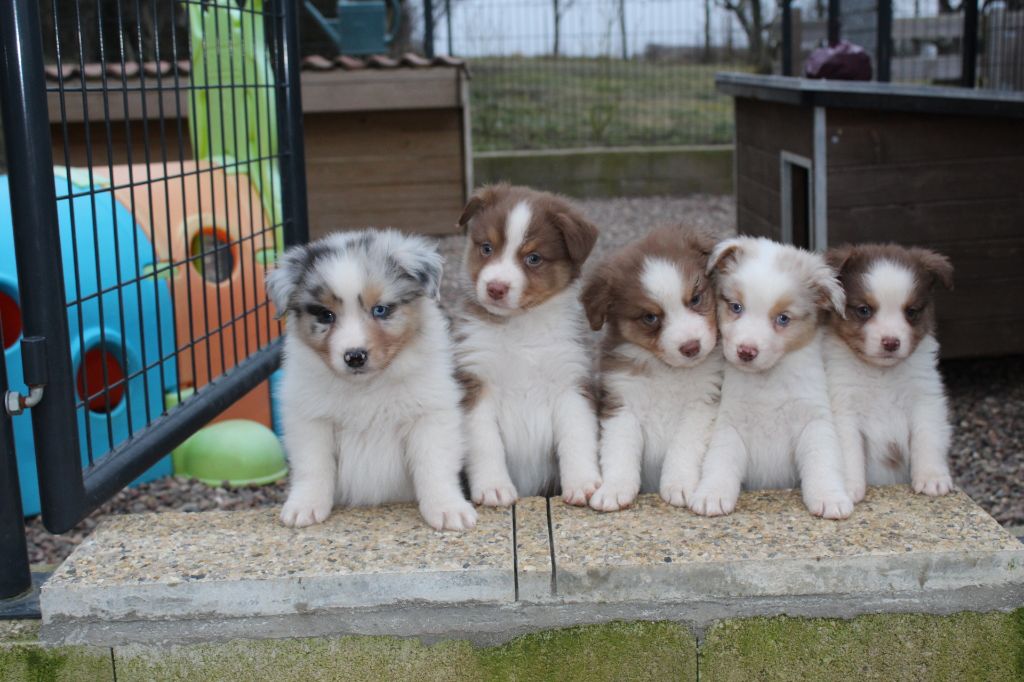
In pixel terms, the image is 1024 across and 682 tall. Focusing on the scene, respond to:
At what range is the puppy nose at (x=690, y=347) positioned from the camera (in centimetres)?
322

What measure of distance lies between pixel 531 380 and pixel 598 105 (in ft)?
38.2

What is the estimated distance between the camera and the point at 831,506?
312 centimetres

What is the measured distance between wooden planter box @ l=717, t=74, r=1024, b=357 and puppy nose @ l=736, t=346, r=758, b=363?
2.83 meters

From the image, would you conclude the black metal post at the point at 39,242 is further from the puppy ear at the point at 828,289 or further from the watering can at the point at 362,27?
the watering can at the point at 362,27

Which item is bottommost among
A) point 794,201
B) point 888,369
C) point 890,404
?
point 890,404

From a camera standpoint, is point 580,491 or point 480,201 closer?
point 580,491

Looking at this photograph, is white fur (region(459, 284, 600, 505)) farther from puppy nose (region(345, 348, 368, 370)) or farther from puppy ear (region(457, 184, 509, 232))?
puppy nose (region(345, 348, 368, 370))

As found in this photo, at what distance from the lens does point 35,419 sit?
294cm

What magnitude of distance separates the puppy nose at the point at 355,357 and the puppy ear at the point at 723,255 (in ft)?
3.51

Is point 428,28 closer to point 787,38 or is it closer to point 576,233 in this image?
point 787,38

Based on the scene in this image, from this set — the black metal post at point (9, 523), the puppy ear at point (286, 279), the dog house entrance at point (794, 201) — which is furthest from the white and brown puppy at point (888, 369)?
the dog house entrance at point (794, 201)

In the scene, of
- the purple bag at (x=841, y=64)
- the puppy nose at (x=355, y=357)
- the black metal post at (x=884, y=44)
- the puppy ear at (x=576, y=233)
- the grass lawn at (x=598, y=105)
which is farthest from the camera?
the grass lawn at (x=598, y=105)

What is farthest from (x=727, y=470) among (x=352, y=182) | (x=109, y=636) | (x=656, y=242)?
(x=352, y=182)

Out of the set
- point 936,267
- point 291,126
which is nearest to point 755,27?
point 291,126
